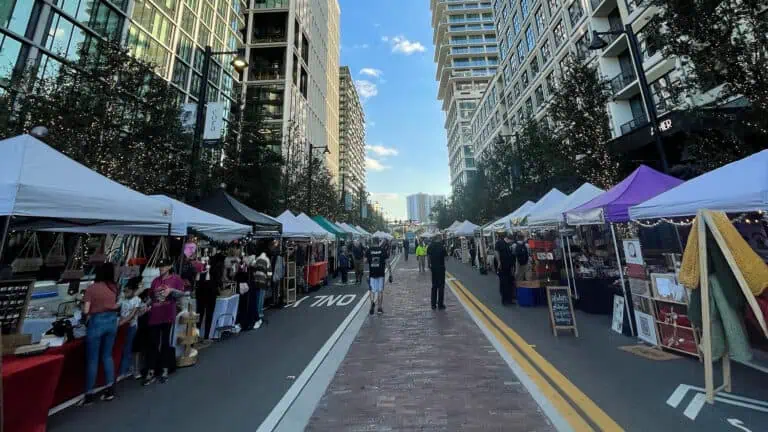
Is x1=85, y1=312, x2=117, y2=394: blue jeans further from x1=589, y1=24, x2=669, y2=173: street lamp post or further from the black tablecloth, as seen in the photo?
x1=589, y1=24, x2=669, y2=173: street lamp post

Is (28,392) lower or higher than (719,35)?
lower

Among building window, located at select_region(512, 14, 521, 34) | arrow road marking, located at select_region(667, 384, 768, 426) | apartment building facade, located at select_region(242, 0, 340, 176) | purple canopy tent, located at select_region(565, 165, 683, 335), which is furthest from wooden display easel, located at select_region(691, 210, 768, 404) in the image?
building window, located at select_region(512, 14, 521, 34)

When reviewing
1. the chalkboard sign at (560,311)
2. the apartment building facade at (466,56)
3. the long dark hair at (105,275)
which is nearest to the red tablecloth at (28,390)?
the long dark hair at (105,275)

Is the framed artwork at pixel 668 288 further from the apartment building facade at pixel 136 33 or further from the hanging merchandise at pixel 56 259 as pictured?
the hanging merchandise at pixel 56 259

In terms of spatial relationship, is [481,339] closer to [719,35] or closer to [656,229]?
[719,35]

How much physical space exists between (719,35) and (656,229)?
10.3 metres

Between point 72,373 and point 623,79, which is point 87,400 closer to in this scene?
point 72,373

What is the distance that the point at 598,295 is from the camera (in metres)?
7.75

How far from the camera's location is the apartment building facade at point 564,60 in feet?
58.3

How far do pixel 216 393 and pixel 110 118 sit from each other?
11978 millimetres

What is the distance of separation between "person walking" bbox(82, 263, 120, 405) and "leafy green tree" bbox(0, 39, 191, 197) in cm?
935

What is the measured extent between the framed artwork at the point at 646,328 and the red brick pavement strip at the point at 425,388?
2.80 meters

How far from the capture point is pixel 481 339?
6000mm

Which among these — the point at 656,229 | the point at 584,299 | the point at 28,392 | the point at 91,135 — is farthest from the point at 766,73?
the point at 91,135
